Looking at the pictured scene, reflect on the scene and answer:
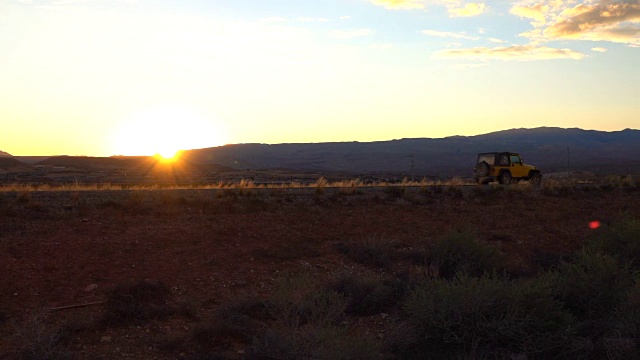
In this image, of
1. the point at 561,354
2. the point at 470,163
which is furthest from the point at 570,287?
the point at 470,163

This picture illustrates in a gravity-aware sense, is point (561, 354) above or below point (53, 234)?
below

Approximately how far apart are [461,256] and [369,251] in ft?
7.72

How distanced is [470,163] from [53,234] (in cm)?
15158

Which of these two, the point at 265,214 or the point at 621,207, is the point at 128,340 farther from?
the point at 621,207

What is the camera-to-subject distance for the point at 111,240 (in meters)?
13.7

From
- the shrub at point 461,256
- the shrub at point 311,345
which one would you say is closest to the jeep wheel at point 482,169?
the shrub at point 461,256

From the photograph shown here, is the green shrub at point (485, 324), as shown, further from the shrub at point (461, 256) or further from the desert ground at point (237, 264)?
the shrub at point (461, 256)

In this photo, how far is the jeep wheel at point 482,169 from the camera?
32938 mm

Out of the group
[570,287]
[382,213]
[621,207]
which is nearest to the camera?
[570,287]

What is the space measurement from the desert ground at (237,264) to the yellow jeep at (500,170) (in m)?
9.33

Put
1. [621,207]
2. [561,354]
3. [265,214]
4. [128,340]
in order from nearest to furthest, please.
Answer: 1. [561,354]
2. [128,340]
3. [265,214]
4. [621,207]

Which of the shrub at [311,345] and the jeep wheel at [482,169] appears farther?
the jeep wheel at [482,169]

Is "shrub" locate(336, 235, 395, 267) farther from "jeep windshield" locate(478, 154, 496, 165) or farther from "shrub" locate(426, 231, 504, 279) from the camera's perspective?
"jeep windshield" locate(478, 154, 496, 165)

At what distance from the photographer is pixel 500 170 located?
1297 inches
